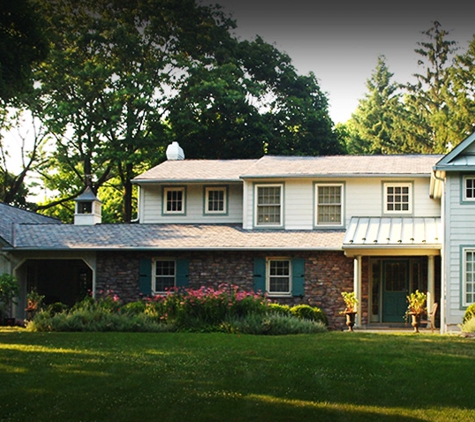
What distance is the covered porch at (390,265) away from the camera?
78.3ft

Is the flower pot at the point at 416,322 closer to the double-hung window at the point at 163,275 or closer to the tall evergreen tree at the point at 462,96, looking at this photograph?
the double-hung window at the point at 163,275

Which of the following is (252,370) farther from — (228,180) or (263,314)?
(228,180)

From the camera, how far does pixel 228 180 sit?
2831 cm

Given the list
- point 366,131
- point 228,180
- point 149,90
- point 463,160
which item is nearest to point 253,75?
point 149,90

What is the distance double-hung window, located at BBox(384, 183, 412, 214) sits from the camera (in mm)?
26625

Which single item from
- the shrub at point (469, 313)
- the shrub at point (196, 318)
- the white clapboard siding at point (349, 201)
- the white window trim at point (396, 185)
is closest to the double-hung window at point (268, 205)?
the white clapboard siding at point (349, 201)

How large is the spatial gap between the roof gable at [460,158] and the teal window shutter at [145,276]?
988 centimetres

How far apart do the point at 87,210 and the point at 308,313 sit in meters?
10.6

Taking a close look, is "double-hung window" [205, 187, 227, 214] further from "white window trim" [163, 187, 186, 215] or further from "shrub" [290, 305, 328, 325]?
"shrub" [290, 305, 328, 325]

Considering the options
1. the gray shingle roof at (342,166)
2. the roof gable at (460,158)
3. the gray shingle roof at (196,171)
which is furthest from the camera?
the gray shingle roof at (196,171)

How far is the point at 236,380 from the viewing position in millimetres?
12484

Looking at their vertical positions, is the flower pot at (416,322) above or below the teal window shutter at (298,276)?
below

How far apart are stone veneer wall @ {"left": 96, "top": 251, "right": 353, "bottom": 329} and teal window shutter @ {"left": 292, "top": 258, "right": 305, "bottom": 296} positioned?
13 cm

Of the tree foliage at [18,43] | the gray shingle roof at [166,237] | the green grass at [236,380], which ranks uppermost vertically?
the tree foliage at [18,43]
